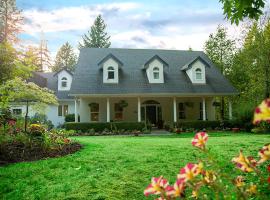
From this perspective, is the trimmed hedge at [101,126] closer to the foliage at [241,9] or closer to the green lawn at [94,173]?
the green lawn at [94,173]

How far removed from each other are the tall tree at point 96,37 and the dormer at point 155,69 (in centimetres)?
2986

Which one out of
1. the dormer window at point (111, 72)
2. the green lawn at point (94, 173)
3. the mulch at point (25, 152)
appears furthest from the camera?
the dormer window at point (111, 72)

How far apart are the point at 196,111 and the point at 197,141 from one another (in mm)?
25269

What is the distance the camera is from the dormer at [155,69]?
24547 millimetres

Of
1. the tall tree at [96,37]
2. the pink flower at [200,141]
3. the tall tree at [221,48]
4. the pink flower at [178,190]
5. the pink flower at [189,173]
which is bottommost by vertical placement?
the pink flower at [178,190]

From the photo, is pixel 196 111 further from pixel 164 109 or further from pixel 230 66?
pixel 230 66

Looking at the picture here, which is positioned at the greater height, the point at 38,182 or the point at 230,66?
the point at 230,66

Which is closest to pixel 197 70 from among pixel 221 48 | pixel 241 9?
pixel 221 48

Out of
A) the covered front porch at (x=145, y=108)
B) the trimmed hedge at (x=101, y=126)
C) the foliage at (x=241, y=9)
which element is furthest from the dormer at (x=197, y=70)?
the foliage at (x=241, y=9)

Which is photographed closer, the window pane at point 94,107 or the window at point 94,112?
the window pane at point 94,107

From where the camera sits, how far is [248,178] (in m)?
5.36

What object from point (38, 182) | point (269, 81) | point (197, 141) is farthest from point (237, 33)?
point (197, 141)

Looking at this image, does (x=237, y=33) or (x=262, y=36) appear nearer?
(x=262, y=36)

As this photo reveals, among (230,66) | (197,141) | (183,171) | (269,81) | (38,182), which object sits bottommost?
(38,182)
